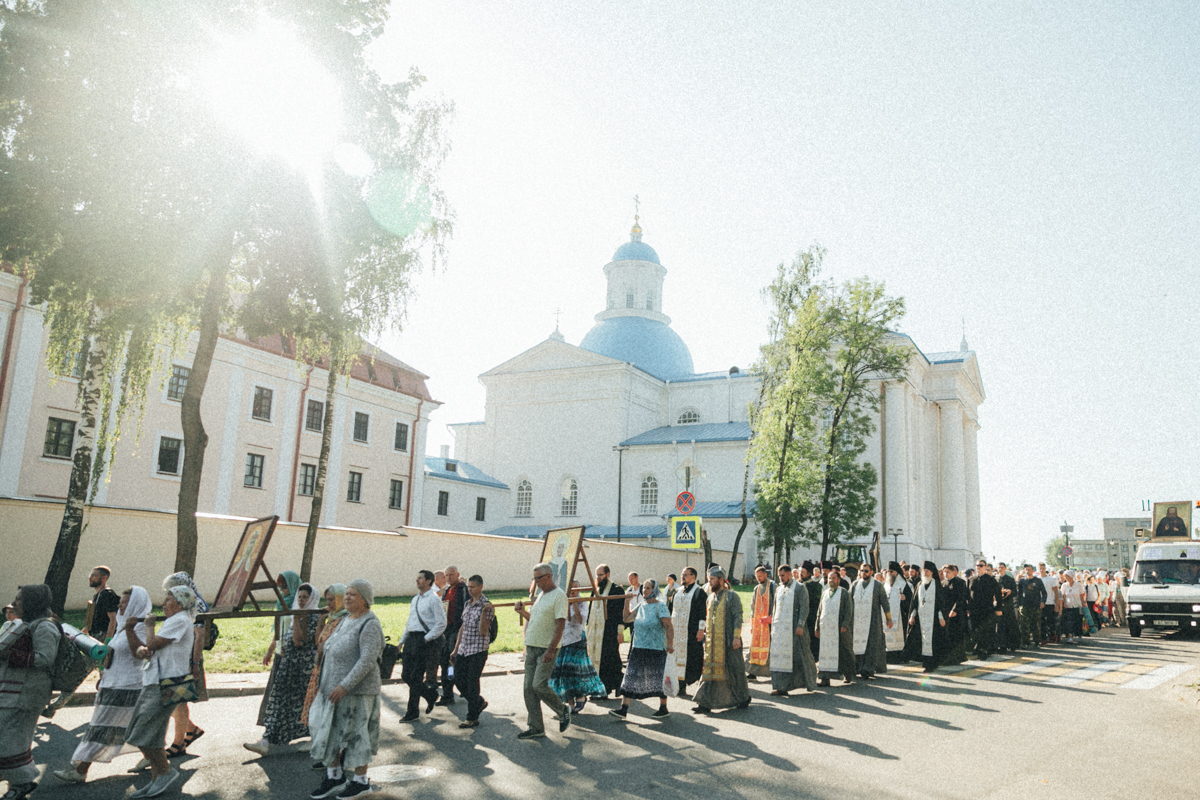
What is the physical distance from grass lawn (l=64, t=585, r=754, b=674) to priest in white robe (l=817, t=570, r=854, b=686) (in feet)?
18.0

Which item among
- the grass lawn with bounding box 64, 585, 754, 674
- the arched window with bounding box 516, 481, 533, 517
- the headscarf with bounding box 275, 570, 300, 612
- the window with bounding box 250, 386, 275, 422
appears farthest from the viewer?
the arched window with bounding box 516, 481, 533, 517

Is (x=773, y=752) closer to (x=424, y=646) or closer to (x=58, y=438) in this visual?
(x=424, y=646)

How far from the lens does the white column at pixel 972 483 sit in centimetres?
6222

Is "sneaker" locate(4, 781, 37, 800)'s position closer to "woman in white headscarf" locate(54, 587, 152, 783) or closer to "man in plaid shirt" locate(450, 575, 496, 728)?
"woman in white headscarf" locate(54, 587, 152, 783)

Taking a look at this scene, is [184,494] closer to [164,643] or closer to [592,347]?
[164,643]

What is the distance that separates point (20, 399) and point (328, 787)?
25.1m

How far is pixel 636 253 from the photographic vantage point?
209ft

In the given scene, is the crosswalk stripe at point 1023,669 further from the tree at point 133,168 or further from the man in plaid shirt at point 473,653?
the tree at point 133,168

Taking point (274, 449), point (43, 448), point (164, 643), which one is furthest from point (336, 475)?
point (164, 643)

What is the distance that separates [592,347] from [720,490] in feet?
51.0

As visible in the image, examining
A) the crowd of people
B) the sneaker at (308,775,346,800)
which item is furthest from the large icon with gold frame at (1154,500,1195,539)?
the sneaker at (308,775,346,800)

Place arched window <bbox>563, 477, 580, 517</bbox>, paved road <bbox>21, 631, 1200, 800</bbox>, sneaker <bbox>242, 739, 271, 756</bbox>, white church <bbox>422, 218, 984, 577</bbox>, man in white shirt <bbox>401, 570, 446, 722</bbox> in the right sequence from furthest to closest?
arched window <bbox>563, 477, 580, 517</bbox>
white church <bbox>422, 218, 984, 577</bbox>
man in white shirt <bbox>401, 570, 446, 722</bbox>
sneaker <bbox>242, 739, 271, 756</bbox>
paved road <bbox>21, 631, 1200, 800</bbox>

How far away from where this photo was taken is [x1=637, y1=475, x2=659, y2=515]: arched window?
168 ft

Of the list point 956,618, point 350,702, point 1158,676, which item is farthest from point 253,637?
point 1158,676
